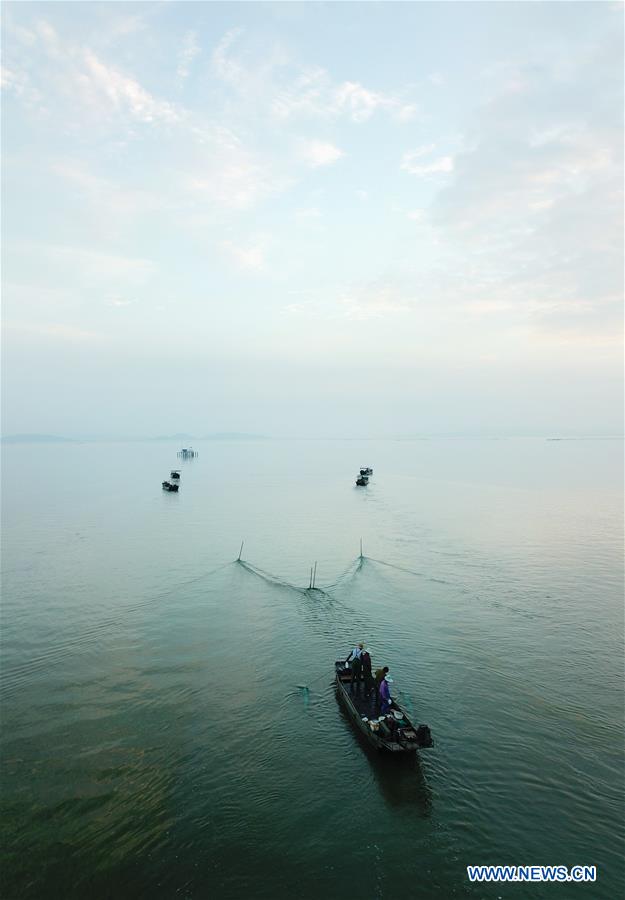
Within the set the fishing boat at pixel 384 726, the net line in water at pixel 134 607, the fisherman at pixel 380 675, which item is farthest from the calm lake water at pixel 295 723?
the fisherman at pixel 380 675

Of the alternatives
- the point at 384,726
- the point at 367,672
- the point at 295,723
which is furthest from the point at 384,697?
the point at 295,723

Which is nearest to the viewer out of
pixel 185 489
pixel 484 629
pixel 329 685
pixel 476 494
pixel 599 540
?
pixel 329 685

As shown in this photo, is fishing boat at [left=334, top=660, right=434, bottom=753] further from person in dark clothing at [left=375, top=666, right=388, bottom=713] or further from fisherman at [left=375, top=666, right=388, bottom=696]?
fisherman at [left=375, top=666, right=388, bottom=696]

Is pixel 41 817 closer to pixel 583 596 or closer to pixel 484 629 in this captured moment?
pixel 484 629

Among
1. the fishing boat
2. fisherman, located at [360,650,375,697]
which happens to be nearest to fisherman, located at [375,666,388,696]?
the fishing boat

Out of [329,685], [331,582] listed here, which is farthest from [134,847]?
[331,582]

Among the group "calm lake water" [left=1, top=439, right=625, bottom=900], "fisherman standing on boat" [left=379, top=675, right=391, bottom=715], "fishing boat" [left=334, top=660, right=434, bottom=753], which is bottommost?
"calm lake water" [left=1, top=439, right=625, bottom=900]

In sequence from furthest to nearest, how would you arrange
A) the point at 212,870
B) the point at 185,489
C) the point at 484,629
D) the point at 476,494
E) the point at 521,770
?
the point at 185,489 → the point at 476,494 → the point at 484,629 → the point at 521,770 → the point at 212,870

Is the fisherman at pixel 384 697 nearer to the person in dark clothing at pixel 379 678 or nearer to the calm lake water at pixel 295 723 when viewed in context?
the person in dark clothing at pixel 379 678
